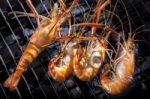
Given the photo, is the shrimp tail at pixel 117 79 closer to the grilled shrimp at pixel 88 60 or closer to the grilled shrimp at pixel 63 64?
the grilled shrimp at pixel 88 60

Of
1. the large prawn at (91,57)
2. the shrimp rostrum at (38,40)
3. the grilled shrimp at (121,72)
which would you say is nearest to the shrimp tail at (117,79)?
the grilled shrimp at (121,72)

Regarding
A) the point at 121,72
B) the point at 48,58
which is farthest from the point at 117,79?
the point at 48,58

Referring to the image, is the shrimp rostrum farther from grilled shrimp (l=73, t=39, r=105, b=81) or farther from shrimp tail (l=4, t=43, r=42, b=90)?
grilled shrimp (l=73, t=39, r=105, b=81)

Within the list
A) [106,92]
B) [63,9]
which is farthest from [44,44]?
[106,92]

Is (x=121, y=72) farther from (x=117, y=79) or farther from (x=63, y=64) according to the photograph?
(x=63, y=64)

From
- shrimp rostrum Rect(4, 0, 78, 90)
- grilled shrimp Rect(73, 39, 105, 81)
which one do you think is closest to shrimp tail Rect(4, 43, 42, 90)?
shrimp rostrum Rect(4, 0, 78, 90)

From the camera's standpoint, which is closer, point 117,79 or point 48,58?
point 117,79

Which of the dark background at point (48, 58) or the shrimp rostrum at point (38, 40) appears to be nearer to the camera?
the shrimp rostrum at point (38, 40)
